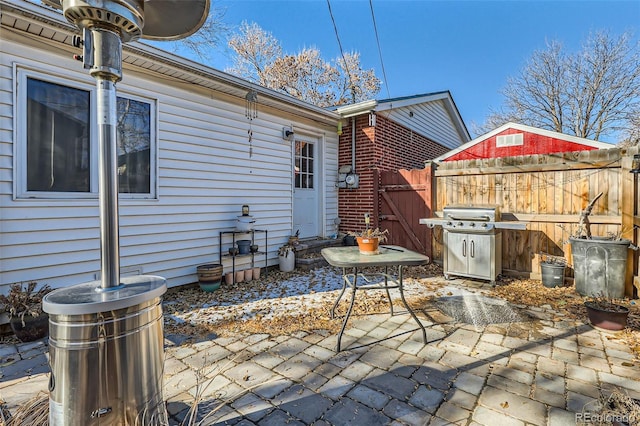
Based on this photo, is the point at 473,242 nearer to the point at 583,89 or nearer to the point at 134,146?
the point at 134,146

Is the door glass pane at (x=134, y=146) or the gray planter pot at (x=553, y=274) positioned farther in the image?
the gray planter pot at (x=553, y=274)

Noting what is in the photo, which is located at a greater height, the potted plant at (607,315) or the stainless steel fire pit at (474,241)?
the stainless steel fire pit at (474,241)

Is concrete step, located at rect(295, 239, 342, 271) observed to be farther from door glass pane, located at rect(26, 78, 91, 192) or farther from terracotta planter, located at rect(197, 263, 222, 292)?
door glass pane, located at rect(26, 78, 91, 192)

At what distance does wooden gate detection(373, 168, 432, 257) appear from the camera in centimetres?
616

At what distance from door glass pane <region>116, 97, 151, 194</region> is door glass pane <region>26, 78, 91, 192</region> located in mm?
367

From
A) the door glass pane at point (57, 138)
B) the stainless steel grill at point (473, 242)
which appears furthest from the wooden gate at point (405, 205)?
the door glass pane at point (57, 138)

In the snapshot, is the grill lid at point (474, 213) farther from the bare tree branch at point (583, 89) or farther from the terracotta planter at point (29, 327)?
the bare tree branch at point (583, 89)

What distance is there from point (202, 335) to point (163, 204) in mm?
2108

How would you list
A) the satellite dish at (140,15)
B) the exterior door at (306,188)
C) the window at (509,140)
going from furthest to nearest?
the window at (509,140) < the exterior door at (306,188) < the satellite dish at (140,15)

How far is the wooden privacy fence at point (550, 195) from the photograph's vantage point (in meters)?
4.18

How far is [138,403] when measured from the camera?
4.44ft

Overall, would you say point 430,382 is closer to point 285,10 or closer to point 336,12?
point 336,12

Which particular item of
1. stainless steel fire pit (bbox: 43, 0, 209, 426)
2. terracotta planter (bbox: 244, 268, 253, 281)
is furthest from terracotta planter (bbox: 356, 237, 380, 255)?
terracotta planter (bbox: 244, 268, 253, 281)

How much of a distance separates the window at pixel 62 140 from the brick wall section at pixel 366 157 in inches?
167
